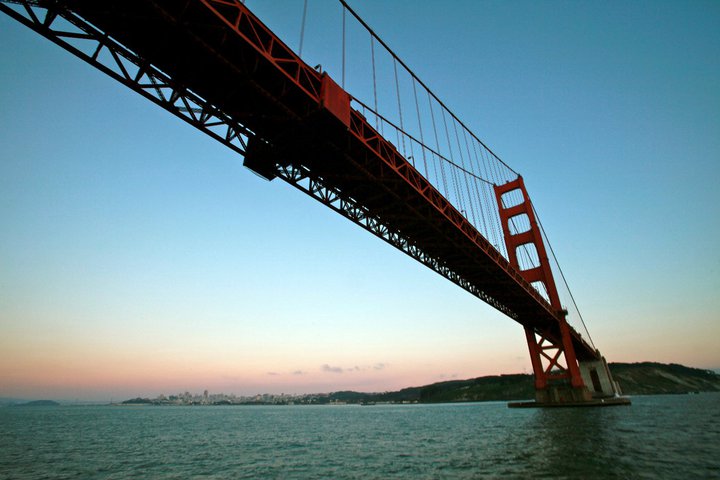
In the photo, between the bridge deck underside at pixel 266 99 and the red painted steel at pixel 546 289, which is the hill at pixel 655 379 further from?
the bridge deck underside at pixel 266 99

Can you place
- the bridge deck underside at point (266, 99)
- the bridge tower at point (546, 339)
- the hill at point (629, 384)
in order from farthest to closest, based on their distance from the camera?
the hill at point (629, 384) → the bridge tower at point (546, 339) → the bridge deck underside at point (266, 99)

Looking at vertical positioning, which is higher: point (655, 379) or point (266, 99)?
point (266, 99)

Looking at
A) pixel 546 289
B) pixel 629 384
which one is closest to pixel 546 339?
pixel 546 289

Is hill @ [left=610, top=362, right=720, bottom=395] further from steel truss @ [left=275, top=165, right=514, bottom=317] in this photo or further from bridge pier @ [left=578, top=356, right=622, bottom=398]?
steel truss @ [left=275, top=165, right=514, bottom=317]

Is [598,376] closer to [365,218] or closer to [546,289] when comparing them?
[546,289]

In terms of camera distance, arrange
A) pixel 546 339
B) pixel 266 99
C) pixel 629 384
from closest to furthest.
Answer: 1. pixel 266 99
2. pixel 546 339
3. pixel 629 384

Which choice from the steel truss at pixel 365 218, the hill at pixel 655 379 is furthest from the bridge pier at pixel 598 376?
the hill at pixel 655 379

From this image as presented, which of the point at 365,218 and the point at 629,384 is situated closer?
the point at 365,218

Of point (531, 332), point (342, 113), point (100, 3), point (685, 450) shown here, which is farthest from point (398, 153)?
point (531, 332)

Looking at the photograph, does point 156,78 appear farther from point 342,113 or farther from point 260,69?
point 342,113
